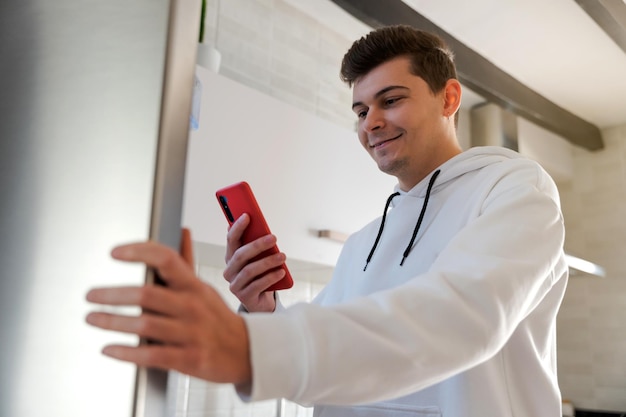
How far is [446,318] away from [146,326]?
25 cm

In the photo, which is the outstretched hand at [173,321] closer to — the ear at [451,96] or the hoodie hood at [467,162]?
the hoodie hood at [467,162]

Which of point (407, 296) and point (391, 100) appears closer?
point (407, 296)

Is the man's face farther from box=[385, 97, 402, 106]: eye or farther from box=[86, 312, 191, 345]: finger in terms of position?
box=[86, 312, 191, 345]: finger

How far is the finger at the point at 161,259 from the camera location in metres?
0.32

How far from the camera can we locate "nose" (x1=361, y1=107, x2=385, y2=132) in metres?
1.14

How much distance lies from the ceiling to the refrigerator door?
5.65 feet

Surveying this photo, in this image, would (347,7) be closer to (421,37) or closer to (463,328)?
(421,37)

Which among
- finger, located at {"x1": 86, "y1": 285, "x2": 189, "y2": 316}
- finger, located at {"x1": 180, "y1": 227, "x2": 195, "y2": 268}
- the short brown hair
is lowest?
finger, located at {"x1": 86, "y1": 285, "x2": 189, "y2": 316}

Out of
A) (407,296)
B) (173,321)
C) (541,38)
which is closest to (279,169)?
(407,296)

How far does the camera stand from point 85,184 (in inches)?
14.9

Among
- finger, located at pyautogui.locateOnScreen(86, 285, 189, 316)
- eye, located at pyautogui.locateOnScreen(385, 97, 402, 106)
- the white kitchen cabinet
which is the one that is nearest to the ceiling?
the white kitchen cabinet

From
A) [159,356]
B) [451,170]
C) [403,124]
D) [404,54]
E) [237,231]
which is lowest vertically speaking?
[159,356]

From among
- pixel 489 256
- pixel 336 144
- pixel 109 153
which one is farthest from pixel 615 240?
pixel 109 153

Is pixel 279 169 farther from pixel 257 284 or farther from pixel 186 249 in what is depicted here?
pixel 186 249
